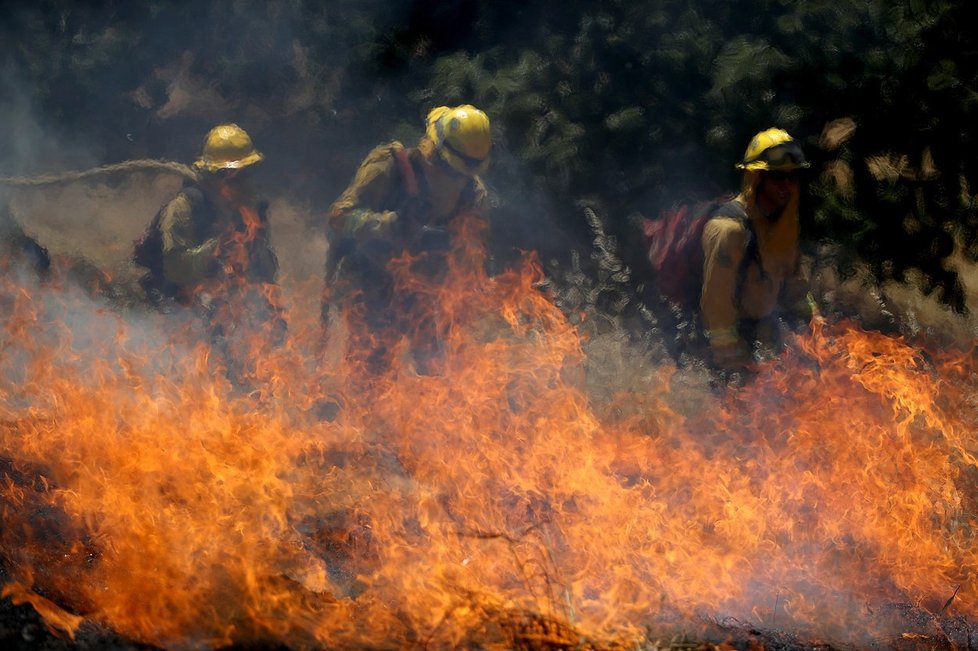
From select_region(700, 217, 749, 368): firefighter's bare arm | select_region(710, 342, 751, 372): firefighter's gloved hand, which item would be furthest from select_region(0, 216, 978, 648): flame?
select_region(700, 217, 749, 368): firefighter's bare arm

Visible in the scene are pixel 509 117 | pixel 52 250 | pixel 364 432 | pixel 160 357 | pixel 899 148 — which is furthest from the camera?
pixel 52 250

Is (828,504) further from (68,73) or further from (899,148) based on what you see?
(68,73)

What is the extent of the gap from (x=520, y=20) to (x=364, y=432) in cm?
518

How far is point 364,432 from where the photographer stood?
6633 millimetres

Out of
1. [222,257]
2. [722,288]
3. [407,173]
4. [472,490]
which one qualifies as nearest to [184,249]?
[222,257]

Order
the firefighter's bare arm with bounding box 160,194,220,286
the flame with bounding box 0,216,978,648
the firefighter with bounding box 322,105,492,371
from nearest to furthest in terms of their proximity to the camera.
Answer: the flame with bounding box 0,216,978,648 → the firefighter with bounding box 322,105,492,371 → the firefighter's bare arm with bounding box 160,194,220,286

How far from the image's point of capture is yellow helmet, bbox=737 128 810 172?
19.9ft

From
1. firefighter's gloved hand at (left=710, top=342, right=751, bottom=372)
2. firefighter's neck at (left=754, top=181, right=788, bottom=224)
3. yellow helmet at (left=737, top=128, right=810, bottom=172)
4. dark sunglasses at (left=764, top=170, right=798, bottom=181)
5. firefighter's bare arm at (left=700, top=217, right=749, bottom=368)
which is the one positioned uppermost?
yellow helmet at (left=737, top=128, right=810, bottom=172)

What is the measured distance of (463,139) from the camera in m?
6.83

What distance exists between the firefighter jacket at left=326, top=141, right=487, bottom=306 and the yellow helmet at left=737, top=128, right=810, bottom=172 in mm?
2024

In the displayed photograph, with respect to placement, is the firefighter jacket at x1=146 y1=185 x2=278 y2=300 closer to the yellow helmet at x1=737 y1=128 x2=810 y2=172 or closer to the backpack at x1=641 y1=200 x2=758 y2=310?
the backpack at x1=641 y1=200 x2=758 y2=310

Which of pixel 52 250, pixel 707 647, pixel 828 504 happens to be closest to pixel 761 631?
pixel 707 647

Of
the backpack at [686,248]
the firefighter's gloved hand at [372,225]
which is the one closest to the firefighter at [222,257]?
the firefighter's gloved hand at [372,225]

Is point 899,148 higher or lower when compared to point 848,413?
higher
